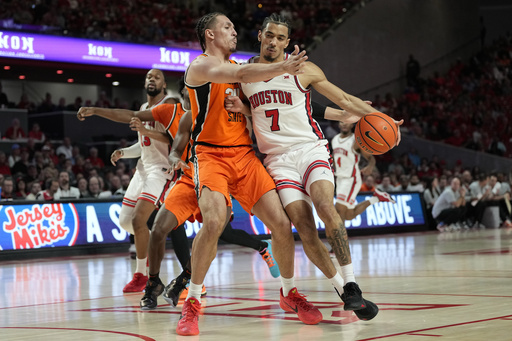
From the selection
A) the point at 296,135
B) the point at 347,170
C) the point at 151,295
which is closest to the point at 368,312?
the point at 296,135

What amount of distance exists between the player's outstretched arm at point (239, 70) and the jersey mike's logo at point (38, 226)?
340 inches

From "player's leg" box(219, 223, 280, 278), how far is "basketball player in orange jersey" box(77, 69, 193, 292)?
3.11ft

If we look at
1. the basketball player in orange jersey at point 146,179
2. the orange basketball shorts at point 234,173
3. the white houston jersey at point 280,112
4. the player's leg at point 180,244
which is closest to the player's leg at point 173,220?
the player's leg at point 180,244

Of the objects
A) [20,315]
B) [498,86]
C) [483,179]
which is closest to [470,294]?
[20,315]

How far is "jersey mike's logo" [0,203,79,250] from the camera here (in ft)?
42.8

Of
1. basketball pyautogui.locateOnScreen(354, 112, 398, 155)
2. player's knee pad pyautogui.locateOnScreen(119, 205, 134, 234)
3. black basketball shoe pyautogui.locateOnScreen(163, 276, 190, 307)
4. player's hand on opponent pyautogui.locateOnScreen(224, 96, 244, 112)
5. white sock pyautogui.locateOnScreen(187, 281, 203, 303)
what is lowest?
black basketball shoe pyautogui.locateOnScreen(163, 276, 190, 307)

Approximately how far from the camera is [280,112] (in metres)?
5.70

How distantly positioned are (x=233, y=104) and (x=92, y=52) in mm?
16430

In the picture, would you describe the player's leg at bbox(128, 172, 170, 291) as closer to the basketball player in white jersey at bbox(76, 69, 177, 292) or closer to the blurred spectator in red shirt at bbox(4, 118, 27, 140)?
the basketball player in white jersey at bbox(76, 69, 177, 292)

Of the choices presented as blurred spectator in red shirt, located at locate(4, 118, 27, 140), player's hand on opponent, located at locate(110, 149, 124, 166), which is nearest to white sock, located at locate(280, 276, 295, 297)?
player's hand on opponent, located at locate(110, 149, 124, 166)

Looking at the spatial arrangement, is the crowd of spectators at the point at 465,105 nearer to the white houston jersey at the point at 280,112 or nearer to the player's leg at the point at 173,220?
the player's leg at the point at 173,220

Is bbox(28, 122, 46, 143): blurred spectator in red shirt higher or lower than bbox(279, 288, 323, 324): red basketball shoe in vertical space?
higher

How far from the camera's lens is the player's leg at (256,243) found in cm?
811

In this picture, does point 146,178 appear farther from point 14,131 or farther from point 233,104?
point 14,131
